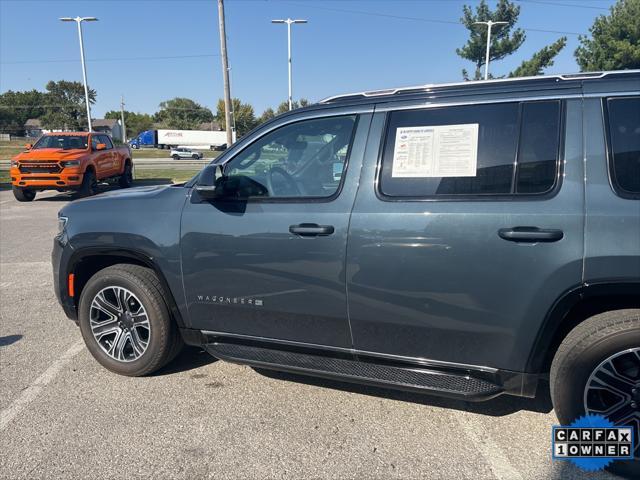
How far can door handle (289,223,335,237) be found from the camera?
284 centimetres

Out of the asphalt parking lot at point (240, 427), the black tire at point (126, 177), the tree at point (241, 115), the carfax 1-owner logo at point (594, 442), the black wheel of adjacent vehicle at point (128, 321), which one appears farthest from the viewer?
the tree at point (241, 115)

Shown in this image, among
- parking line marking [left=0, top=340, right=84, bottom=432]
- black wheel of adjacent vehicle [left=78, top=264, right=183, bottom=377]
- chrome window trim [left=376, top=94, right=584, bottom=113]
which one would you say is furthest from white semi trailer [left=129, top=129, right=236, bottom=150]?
chrome window trim [left=376, top=94, right=584, bottom=113]

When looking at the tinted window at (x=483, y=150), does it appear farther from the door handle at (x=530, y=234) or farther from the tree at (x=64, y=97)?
the tree at (x=64, y=97)

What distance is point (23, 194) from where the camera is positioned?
1430 cm

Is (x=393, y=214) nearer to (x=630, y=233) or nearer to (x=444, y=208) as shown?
(x=444, y=208)

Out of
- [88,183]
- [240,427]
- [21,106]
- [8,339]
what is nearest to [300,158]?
[240,427]

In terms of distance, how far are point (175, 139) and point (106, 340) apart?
2917 inches

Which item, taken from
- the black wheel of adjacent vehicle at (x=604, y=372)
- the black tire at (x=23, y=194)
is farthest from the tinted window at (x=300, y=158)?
the black tire at (x=23, y=194)

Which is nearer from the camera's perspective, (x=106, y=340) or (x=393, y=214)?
(x=393, y=214)

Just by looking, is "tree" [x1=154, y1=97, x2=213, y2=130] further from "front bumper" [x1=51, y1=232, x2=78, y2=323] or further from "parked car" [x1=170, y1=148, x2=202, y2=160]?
"front bumper" [x1=51, y1=232, x2=78, y2=323]

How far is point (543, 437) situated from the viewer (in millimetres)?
2836

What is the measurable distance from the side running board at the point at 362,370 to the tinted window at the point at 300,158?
3.39 feet

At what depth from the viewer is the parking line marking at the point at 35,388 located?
10.2 feet

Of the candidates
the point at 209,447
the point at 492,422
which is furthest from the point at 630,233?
the point at 209,447
